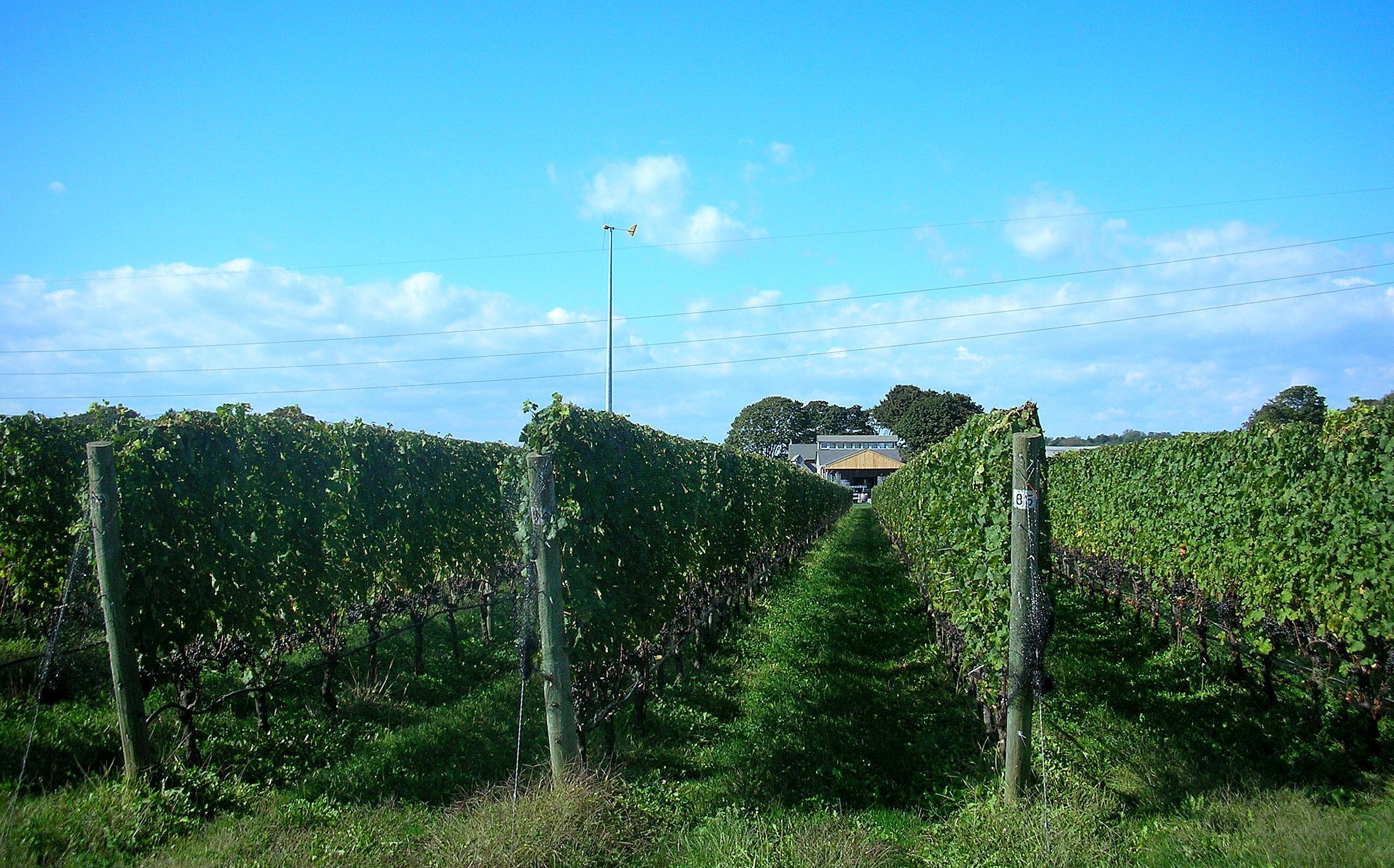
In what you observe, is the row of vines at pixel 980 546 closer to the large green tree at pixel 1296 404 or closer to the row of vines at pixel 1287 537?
the row of vines at pixel 1287 537

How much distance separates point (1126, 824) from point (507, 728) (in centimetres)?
472

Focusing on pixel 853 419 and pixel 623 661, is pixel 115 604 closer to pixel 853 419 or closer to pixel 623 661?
pixel 623 661

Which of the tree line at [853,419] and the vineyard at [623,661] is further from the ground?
the tree line at [853,419]

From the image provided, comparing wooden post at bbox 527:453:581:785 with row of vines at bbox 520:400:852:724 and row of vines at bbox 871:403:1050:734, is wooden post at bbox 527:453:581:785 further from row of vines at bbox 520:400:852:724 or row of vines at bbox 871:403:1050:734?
row of vines at bbox 871:403:1050:734

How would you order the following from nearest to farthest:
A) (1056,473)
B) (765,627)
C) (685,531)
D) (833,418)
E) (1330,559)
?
(1330,559) → (685,531) → (765,627) → (1056,473) → (833,418)

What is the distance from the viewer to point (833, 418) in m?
109

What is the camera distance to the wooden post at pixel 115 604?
4.77 m

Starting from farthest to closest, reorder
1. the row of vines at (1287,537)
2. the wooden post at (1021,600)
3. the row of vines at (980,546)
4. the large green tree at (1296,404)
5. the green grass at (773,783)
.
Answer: the large green tree at (1296,404), the row of vines at (1287,537), the row of vines at (980,546), the wooden post at (1021,600), the green grass at (773,783)

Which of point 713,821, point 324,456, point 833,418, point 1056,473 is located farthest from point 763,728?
point 833,418

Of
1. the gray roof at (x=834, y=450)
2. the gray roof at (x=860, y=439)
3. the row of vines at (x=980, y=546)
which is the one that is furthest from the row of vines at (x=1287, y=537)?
the gray roof at (x=860, y=439)

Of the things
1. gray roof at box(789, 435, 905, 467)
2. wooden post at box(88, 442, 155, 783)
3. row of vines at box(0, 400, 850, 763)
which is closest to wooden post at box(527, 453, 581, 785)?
row of vines at box(0, 400, 850, 763)

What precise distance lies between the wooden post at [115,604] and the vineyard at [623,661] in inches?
3.4

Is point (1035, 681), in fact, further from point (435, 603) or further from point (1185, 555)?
point (435, 603)

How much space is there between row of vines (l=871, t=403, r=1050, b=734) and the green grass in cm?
61
